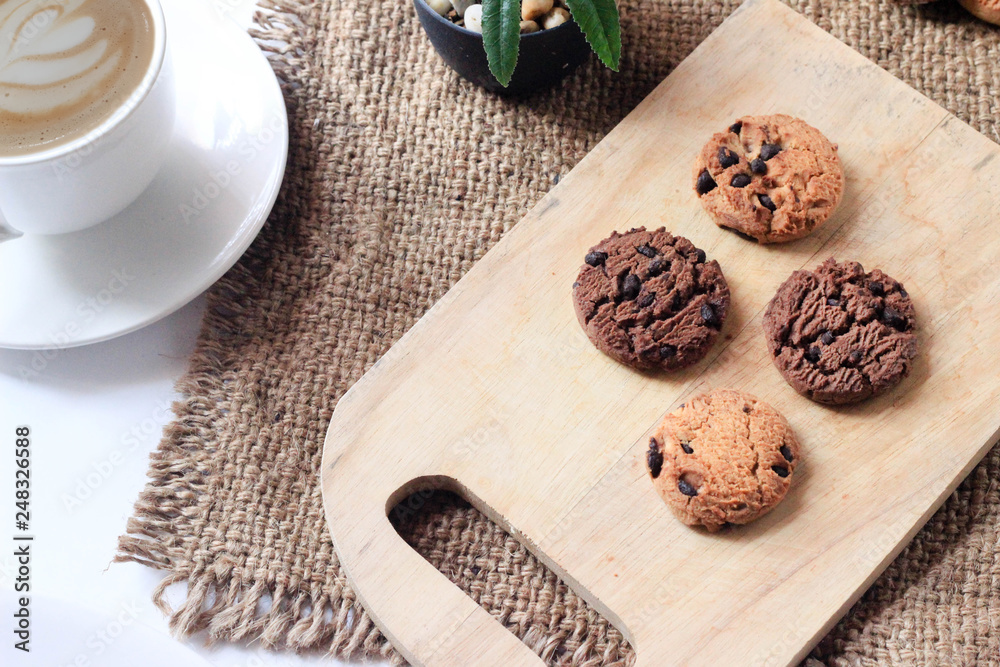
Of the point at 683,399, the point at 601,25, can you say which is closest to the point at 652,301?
the point at 683,399

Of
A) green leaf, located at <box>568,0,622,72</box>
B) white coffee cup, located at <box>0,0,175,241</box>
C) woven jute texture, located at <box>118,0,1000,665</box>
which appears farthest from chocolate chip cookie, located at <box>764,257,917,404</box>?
white coffee cup, located at <box>0,0,175,241</box>

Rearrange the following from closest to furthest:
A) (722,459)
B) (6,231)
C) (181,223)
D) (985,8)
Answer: (722,459), (6,231), (181,223), (985,8)

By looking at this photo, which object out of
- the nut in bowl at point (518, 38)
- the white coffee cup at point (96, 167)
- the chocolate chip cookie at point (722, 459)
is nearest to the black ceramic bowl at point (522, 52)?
the nut in bowl at point (518, 38)

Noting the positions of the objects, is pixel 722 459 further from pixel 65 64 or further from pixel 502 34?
pixel 65 64

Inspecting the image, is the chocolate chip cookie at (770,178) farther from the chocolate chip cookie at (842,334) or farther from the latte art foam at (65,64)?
the latte art foam at (65,64)

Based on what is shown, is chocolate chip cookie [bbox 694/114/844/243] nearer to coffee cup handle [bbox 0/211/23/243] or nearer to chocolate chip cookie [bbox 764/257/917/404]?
chocolate chip cookie [bbox 764/257/917/404]
